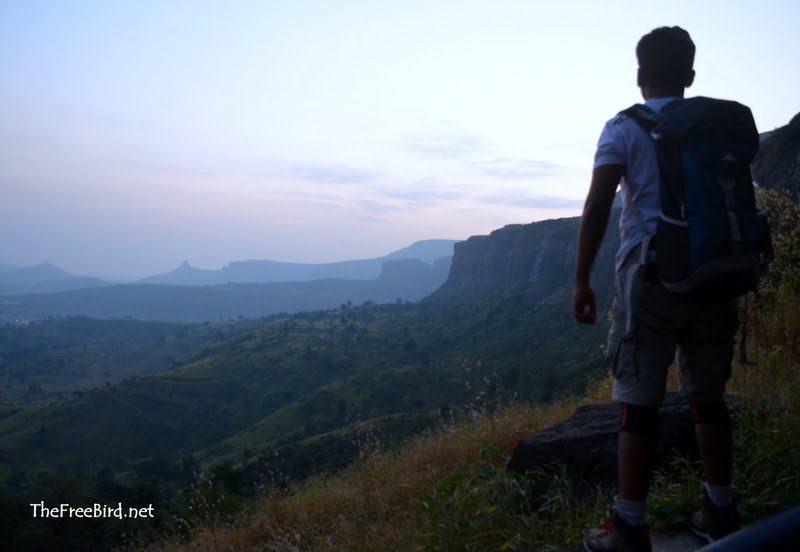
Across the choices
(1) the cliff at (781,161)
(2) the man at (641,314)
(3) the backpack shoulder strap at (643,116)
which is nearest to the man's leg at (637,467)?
(2) the man at (641,314)

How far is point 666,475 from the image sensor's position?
11.3 ft

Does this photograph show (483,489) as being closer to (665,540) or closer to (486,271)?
(665,540)

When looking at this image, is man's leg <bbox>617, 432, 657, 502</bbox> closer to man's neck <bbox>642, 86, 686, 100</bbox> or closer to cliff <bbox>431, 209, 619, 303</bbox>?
man's neck <bbox>642, 86, 686, 100</bbox>

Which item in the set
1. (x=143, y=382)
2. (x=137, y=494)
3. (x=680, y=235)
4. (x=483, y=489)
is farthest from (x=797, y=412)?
(x=143, y=382)

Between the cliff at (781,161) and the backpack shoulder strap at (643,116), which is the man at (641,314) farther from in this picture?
the cliff at (781,161)

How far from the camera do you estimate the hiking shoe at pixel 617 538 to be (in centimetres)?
233

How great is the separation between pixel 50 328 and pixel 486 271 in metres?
98.4

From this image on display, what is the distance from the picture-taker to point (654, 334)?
2.32 meters

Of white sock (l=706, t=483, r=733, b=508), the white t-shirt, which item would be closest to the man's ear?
the white t-shirt

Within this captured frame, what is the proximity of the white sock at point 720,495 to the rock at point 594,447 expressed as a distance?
0.93m

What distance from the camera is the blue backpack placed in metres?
2.19

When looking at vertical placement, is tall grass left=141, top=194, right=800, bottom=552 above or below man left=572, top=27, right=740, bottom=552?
below

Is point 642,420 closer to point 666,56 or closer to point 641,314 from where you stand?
point 641,314

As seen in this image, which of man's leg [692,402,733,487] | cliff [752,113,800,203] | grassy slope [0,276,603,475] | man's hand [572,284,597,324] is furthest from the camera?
grassy slope [0,276,603,475]
